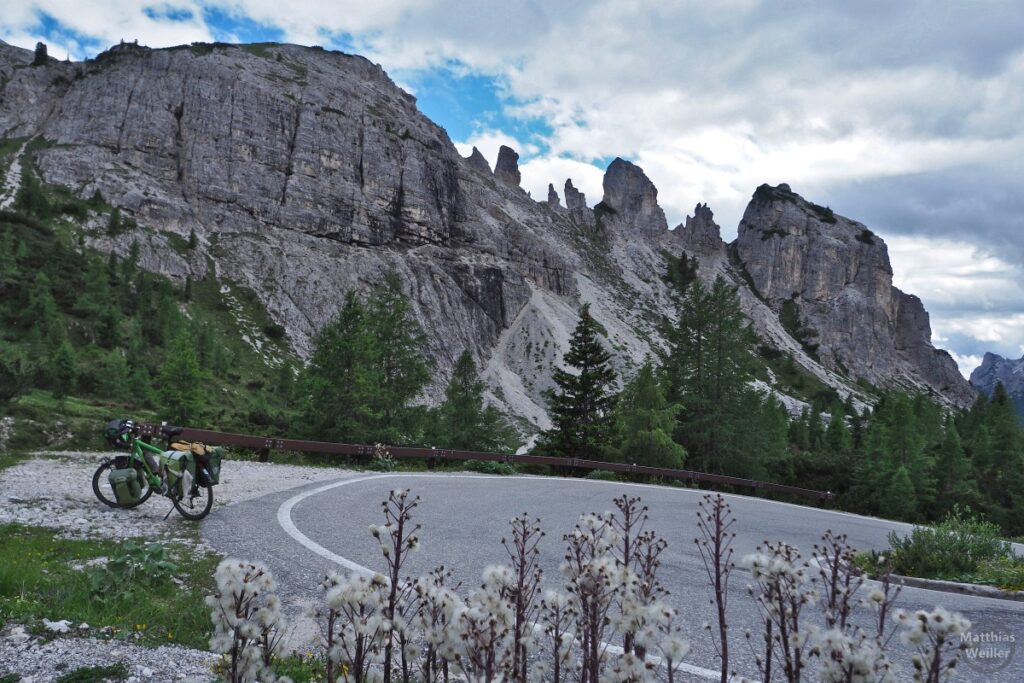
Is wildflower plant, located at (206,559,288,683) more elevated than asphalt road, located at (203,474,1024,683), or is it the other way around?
wildflower plant, located at (206,559,288,683)

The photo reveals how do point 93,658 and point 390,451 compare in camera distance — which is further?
point 390,451

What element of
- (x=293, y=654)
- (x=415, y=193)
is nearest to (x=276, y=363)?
(x=415, y=193)

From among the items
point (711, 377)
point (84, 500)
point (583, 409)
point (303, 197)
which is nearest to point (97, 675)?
point (84, 500)

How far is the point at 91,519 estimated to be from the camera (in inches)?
324

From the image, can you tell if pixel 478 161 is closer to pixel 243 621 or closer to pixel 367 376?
pixel 367 376

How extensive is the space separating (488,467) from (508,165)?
175 metres

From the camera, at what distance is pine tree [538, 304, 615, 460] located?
2889 cm

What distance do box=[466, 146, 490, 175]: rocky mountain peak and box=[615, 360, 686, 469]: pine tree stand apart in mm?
147501

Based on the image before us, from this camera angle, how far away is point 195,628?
180 inches

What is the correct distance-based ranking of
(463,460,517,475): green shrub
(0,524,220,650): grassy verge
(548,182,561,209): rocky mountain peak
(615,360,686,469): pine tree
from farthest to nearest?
(548,182,561,209): rocky mountain peak
(615,360,686,469): pine tree
(463,460,517,475): green shrub
(0,524,220,650): grassy verge

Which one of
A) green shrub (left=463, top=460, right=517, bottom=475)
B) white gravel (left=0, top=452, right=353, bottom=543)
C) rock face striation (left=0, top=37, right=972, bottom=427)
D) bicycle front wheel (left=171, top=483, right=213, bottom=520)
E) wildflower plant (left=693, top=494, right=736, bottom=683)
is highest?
rock face striation (left=0, top=37, right=972, bottom=427)

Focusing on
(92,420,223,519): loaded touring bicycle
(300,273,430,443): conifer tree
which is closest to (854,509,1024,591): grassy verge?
(92,420,223,519): loaded touring bicycle

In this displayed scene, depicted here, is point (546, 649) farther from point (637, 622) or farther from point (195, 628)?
point (195, 628)

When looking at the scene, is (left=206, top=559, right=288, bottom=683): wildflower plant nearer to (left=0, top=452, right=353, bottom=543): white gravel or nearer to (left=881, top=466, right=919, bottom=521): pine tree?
(left=0, top=452, right=353, bottom=543): white gravel
